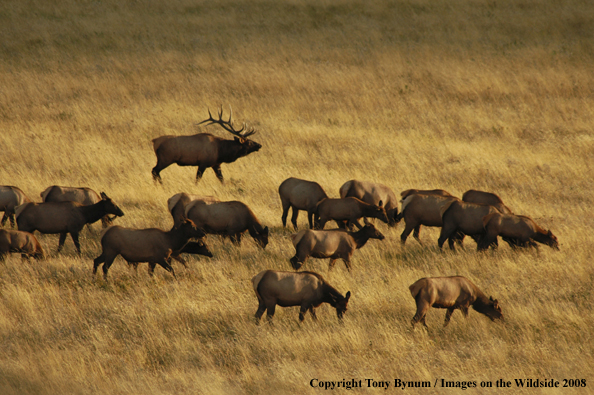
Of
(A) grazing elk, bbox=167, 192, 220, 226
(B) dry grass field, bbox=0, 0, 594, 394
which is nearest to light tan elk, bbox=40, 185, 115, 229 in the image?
(B) dry grass field, bbox=0, 0, 594, 394

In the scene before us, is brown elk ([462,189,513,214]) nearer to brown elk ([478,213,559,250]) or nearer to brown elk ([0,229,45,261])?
brown elk ([478,213,559,250])

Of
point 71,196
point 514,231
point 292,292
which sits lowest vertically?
point 514,231

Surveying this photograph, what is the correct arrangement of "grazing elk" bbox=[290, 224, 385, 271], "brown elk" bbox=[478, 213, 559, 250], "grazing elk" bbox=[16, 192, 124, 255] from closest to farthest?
"grazing elk" bbox=[290, 224, 385, 271] < "grazing elk" bbox=[16, 192, 124, 255] < "brown elk" bbox=[478, 213, 559, 250]

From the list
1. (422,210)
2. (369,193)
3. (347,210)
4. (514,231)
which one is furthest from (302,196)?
(514,231)

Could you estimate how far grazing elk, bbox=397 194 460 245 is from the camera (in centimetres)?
1312

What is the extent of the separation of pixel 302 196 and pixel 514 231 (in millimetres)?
4288

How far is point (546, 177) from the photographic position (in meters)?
18.5

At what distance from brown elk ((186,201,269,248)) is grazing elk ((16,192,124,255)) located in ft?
6.35

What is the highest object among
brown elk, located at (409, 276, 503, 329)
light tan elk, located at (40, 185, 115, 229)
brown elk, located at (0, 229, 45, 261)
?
light tan elk, located at (40, 185, 115, 229)

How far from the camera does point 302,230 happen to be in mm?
11445

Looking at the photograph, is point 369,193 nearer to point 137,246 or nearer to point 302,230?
point 302,230

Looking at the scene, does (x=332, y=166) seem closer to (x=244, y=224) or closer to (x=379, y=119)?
(x=379, y=119)

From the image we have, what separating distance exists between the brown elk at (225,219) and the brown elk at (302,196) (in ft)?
5.03

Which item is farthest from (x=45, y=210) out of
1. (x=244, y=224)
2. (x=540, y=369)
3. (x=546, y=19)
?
(x=546, y=19)
